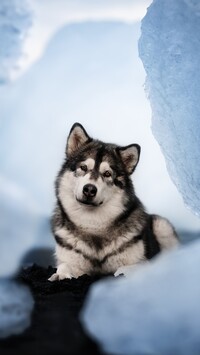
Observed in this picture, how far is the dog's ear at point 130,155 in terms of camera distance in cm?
487

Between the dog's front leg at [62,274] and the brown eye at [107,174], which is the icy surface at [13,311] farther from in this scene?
the brown eye at [107,174]

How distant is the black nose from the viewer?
4.29 metres

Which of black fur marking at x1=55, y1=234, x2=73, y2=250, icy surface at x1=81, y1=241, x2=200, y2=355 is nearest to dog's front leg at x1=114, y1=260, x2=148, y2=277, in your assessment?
black fur marking at x1=55, y1=234, x2=73, y2=250

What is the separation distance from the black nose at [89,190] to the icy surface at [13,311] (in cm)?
121

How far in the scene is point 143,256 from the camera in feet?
14.9

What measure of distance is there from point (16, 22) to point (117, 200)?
2.82m

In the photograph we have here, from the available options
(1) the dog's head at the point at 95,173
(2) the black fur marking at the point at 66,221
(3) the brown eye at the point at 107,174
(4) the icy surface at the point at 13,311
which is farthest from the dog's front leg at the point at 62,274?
(4) the icy surface at the point at 13,311

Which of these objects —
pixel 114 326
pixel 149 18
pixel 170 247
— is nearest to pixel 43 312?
pixel 114 326

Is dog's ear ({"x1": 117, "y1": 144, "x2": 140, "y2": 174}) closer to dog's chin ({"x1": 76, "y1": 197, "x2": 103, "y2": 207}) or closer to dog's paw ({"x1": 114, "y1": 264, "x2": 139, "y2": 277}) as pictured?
dog's chin ({"x1": 76, "y1": 197, "x2": 103, "y2": 207})

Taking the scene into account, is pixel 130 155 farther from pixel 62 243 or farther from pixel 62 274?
pixel 62 274

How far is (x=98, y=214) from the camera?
4637mm

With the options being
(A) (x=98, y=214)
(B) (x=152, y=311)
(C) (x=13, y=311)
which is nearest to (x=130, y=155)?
(A) (x=98, y=214)

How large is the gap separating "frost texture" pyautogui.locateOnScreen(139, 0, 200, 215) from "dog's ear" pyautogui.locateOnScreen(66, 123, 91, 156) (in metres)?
0.78

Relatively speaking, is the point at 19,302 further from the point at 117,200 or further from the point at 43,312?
the point at 117,200
